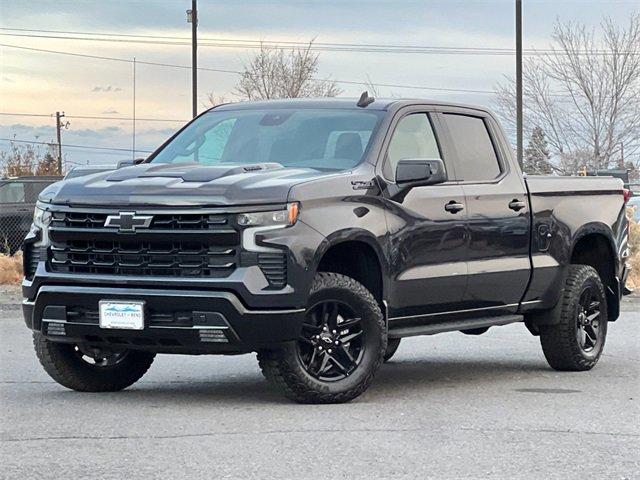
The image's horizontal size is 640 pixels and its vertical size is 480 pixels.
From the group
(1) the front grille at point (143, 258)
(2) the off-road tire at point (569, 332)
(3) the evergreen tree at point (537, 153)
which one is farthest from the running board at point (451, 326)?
(3) the evergreen tree at point (537, 153)

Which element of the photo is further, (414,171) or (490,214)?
(490,214)

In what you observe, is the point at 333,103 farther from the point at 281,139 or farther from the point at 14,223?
the point at 14,223

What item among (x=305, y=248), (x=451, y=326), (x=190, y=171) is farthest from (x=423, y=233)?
(x=190, y=171)

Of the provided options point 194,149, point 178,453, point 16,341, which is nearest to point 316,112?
point 194,149

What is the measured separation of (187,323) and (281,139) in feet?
6.37

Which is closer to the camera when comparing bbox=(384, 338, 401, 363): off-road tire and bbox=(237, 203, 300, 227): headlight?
bbox=(237, 203, 300, 227): headlight

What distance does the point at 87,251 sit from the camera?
8.72 m

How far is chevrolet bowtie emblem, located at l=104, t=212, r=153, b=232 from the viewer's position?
8422 millimetres

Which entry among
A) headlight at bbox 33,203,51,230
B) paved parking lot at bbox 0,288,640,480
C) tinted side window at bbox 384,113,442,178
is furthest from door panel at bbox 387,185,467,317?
headlight at bbox 33,203,51,230

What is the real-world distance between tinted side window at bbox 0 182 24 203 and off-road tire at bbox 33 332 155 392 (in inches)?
714

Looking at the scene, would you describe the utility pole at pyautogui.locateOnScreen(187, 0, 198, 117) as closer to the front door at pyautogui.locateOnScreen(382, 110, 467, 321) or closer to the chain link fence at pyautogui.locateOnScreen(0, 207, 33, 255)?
the chain link fence at pyautogui.locateOnScreen(0, 207, 33, 255)

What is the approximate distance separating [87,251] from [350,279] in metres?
1.67

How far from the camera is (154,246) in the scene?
27.8ft

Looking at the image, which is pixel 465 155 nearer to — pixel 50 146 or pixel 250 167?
pixel 250 167
